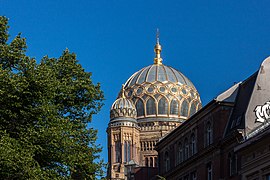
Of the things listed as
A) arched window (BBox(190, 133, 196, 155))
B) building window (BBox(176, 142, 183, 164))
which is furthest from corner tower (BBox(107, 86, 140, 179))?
arched window (BBox(190, 133, 196, 155))

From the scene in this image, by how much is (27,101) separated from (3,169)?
4.10 m

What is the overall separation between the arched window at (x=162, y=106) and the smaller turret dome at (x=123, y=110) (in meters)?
6.42

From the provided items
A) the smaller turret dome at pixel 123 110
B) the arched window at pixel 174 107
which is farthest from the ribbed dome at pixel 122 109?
the arched window at pixel 174 107

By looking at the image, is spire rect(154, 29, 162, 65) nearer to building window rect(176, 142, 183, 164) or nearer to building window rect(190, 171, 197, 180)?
building window rect(176, 142, 183, 164)

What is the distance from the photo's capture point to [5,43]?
38906mm

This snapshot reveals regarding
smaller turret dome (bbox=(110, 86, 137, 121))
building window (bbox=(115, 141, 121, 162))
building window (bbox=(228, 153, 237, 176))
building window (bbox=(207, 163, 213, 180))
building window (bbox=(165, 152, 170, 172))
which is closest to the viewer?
building window (bbox=(228, 153, 237, 176))

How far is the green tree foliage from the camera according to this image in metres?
34.5

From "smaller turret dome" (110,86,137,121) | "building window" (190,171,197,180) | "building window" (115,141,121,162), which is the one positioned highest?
"smaller turret dome" (110,86,137,121)

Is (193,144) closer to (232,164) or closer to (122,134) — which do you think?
(232,164)

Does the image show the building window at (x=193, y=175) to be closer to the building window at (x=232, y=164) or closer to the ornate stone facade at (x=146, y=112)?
the building window at (x=232, y=164)

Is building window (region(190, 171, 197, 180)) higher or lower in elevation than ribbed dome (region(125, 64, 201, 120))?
lower

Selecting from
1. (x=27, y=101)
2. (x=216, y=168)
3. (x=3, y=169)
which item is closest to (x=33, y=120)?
(x=27, y=101)

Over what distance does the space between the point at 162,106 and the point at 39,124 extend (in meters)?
82.6

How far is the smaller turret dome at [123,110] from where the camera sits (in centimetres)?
11131
